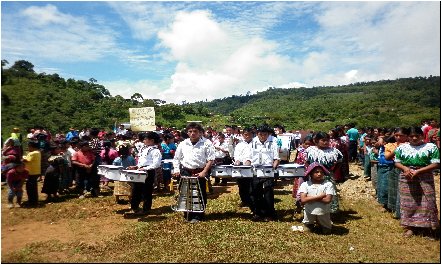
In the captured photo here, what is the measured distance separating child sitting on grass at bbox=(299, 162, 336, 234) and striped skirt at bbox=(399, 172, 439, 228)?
4.13ft

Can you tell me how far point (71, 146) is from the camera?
34.1ft

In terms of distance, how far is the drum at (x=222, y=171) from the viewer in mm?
7008

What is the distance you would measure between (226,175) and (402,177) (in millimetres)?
3246

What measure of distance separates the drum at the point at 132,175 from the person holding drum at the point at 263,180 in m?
2.28

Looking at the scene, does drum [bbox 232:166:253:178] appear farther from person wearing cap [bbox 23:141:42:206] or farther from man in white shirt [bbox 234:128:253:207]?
person wearing cap [bbox 23:141:42:206]

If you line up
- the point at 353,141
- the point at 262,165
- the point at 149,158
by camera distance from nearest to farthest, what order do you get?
the point at 262,165
the point at 149,158
the point at 353,141

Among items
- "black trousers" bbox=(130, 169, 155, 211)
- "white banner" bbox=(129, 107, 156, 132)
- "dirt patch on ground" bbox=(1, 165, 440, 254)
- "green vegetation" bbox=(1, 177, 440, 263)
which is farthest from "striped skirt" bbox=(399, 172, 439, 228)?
"white banner" bbox=(129, 107, 156, 132)

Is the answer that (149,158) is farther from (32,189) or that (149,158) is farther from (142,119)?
(142,119)

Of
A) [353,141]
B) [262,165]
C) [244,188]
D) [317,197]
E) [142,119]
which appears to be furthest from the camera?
[353,141]

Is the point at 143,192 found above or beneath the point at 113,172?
beneath

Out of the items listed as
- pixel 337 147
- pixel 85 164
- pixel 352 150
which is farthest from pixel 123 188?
pixel 352 150

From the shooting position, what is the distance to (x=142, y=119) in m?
13.6

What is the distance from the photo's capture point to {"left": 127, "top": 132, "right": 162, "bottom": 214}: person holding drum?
761 cm

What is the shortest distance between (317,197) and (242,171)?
1.54 meters
